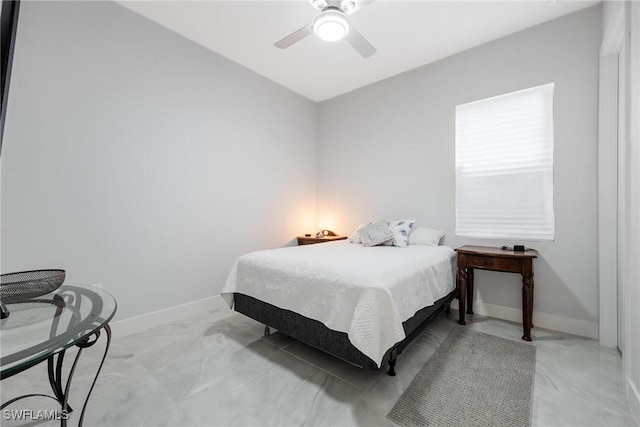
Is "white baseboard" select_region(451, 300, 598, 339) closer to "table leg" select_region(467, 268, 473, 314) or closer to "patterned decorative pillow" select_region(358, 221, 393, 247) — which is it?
"table leg" select_region(467, 268, 473, 314)

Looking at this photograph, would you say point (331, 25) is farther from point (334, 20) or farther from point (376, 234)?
point (376, 234)

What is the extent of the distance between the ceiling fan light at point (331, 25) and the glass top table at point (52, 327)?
83.2 inches

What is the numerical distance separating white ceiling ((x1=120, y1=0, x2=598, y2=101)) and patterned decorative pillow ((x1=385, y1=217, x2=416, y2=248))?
1878 mm

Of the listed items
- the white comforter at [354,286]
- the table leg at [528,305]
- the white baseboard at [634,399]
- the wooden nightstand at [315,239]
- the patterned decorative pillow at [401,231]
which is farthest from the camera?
the wooden nightstand at [315,239]

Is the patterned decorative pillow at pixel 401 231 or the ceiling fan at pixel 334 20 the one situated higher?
the ceiling fan at pixel 334 20

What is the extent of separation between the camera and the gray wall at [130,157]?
1936 millimetres

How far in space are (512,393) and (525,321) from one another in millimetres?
881

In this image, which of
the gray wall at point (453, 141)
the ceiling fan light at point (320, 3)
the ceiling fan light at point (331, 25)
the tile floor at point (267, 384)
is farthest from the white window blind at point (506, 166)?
the ceiling fan light at point (320, 3)

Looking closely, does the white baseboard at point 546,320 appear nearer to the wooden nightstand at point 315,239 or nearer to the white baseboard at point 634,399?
the white baseboard at point 634,399

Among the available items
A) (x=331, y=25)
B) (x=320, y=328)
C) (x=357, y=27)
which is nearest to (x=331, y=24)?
(x=331, y=25)

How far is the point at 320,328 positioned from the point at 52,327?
1280mm

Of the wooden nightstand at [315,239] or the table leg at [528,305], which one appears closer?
the table leg at [528,305]

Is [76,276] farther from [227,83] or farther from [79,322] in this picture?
[227,83]

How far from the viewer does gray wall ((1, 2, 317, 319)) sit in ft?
6.35
